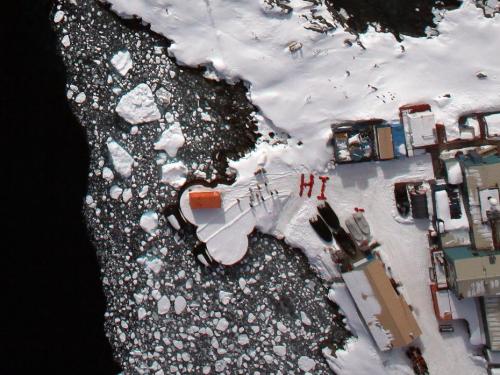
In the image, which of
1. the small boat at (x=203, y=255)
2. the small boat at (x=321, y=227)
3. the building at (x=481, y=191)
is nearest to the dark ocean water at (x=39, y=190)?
the small boat at (x=203, y=255)

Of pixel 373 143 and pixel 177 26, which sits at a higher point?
pixel 177 26

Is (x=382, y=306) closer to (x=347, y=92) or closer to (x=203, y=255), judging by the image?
(x=203, y=255)

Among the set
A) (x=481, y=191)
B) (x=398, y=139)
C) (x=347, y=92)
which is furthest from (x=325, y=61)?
(x=481, y=191)

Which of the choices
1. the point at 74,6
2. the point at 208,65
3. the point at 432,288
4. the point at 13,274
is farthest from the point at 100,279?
the point at 432,288

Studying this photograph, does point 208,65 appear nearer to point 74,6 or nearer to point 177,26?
point 177,26

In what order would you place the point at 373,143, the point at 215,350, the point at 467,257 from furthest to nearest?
the point at 215,350
the point at 373,143
the point at 467,257

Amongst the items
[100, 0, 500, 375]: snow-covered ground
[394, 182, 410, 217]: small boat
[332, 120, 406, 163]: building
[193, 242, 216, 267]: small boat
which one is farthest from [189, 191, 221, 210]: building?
[394, 182, 410, 217]: small boat
